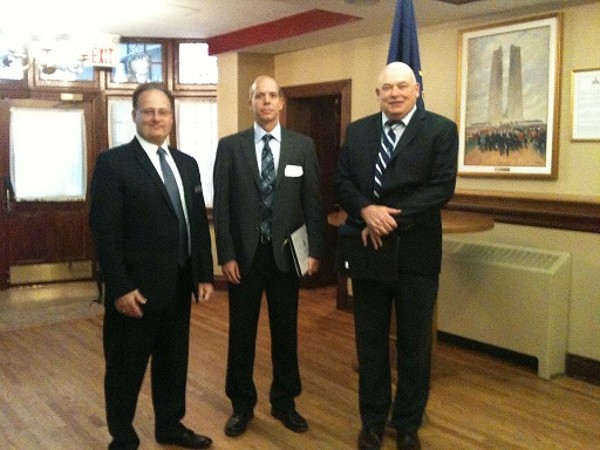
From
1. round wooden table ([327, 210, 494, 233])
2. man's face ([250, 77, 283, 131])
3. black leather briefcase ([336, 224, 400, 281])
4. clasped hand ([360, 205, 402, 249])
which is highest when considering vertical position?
man's face ([250, 77, 283, 131])

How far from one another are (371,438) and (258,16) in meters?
3.28

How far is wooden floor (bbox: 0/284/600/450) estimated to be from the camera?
2.77 metres

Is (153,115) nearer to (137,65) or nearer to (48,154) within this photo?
(137,65)

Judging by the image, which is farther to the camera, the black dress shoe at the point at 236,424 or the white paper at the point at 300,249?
the black dress shoe at the point at 236,424

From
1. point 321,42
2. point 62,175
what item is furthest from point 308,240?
point 62,175

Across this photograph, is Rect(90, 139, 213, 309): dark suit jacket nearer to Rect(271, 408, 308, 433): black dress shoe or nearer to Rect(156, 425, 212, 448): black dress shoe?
Rect(156, 425, 212, 448): black dress shoe

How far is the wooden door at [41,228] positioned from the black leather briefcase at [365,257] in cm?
426

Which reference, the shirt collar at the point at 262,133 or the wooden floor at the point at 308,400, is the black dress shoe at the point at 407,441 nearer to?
the wooden floor at the point at 308,400

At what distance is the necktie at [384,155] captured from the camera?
248cm

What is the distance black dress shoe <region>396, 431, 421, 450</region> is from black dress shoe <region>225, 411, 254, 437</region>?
67 cm

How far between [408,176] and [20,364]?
2.64 meters

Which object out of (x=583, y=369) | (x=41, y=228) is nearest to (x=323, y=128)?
(x=41, y=228)

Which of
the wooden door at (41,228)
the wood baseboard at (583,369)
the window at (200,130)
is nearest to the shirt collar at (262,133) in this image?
the wood baseboard at (583,369)

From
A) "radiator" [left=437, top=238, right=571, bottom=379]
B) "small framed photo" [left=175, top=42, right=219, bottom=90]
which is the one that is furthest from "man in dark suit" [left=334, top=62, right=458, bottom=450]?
"small framed photo" [left=175, top=42, right=219, bottom=90]
